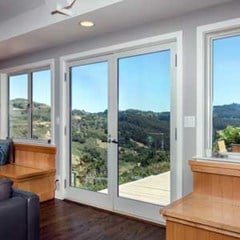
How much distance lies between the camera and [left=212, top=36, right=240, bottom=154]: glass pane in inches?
116

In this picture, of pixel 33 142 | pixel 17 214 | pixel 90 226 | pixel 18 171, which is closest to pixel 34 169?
pixel 18 171

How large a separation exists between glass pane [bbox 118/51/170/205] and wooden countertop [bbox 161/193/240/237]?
86 centimetres

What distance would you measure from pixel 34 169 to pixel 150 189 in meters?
1.91

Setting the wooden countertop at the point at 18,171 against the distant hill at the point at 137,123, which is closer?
the distant hill at the point at 137,123

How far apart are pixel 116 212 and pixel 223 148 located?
5.31ft

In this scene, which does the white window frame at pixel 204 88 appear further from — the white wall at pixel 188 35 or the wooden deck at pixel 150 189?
the wooden deck at pixel 150 189

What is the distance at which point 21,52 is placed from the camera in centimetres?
492

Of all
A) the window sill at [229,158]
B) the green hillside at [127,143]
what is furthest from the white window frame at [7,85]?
the window sill at [229,158]

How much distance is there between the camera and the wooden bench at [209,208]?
208 centimetres

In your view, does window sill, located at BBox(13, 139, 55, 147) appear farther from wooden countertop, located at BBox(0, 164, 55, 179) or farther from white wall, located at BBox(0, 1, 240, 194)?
white wall, located at BBox(0, 1, 240, 194)

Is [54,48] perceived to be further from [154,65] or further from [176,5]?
[176,5]

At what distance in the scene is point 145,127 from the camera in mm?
3602

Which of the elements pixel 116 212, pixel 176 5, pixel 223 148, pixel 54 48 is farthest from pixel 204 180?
pixel 54 48

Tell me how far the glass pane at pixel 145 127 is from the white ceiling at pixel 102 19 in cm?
47
